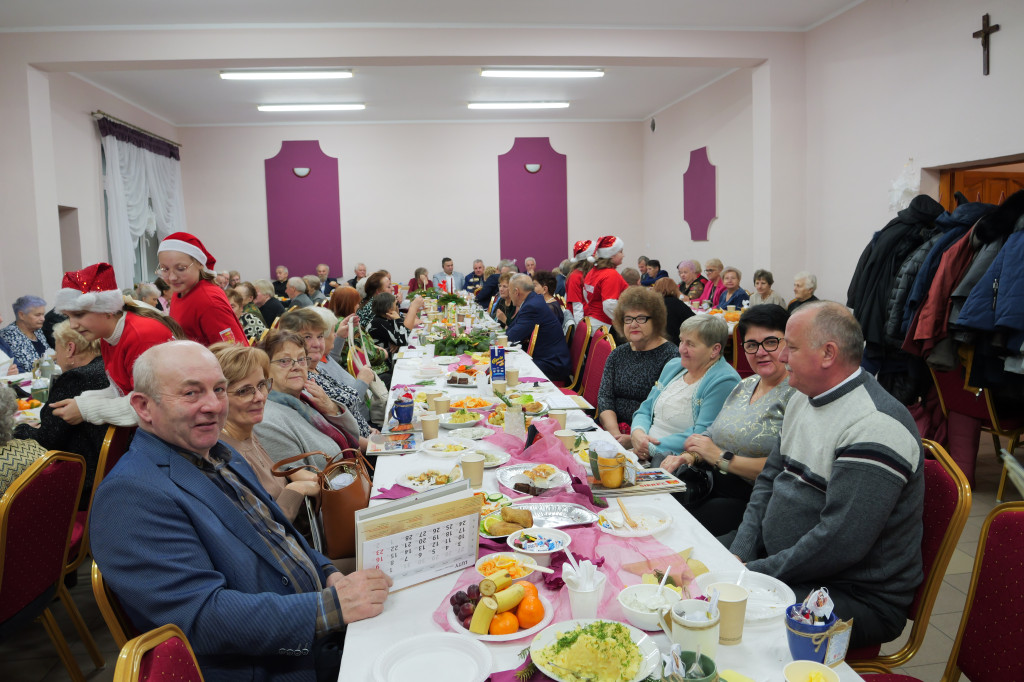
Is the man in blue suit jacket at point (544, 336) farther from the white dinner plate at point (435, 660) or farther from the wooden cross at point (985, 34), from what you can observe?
the white dinner plate at point (435, 660)

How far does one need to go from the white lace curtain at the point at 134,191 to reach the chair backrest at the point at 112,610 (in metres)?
A: 9.15

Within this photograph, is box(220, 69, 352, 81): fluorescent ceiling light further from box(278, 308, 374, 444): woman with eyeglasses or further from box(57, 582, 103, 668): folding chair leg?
box(57, 582, 103, 668): folding chair leg

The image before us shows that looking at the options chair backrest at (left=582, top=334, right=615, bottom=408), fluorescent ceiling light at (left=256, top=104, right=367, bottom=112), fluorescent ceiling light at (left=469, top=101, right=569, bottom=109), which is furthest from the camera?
fluorescent ceiling light at (left=469, top=101, right=569, bottom=109)

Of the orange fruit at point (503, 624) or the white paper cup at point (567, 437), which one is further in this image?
the white paper cup at point (567, 437)

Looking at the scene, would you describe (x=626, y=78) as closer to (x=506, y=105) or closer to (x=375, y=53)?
(x=506, y=105)

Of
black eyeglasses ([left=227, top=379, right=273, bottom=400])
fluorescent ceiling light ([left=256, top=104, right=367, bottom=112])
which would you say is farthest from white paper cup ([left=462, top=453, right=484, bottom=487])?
fluorescent ceiling light ([left=256, top=104, right=367, bottom=112])

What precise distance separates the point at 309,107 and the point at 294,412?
32.6ft

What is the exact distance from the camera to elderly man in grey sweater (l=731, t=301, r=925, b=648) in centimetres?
163

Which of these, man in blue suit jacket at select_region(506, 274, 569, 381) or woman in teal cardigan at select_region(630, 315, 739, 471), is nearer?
woman in teal cardigan at select_region(630, 315, 739, 471)

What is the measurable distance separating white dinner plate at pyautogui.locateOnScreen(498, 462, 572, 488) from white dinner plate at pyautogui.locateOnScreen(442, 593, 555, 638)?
2.30 ft

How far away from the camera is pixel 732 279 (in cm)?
876

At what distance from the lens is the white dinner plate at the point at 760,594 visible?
4.59 feet

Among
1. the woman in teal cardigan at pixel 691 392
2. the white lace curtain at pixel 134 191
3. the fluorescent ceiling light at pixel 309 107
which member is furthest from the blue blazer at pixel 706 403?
the fluorescent ceiling light at pixel 309 107

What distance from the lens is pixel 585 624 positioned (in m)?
1.33
